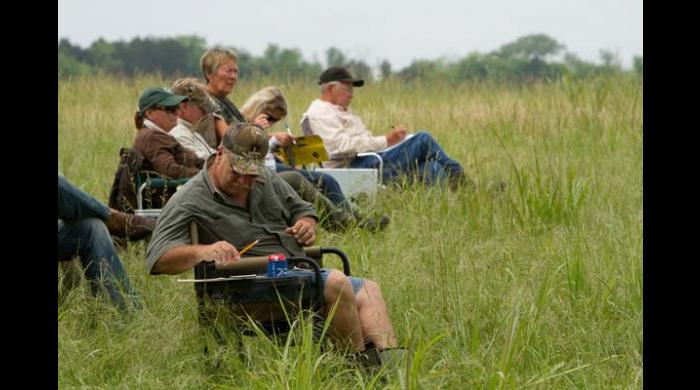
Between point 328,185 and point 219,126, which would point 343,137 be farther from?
point 219,126

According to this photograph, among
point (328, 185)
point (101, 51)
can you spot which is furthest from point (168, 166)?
point (101, 51)

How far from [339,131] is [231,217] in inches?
159

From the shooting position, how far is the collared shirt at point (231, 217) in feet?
16.2

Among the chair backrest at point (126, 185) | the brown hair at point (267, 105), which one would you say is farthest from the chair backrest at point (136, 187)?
the brown hair at point (267, 105)

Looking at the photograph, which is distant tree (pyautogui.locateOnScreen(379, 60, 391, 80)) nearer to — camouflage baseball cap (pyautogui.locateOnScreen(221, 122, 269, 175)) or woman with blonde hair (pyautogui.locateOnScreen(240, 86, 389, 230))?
woman with blonde hair (pyautogui.locateOnScreen(240, 86, 389, 230))

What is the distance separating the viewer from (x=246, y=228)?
5.08 m

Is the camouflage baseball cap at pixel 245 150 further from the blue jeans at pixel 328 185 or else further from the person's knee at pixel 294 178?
the blue jeans at pixel 328 185

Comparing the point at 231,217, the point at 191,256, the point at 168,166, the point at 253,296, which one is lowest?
the point at 253,296

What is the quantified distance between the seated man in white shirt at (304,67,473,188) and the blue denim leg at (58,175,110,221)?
135 inches

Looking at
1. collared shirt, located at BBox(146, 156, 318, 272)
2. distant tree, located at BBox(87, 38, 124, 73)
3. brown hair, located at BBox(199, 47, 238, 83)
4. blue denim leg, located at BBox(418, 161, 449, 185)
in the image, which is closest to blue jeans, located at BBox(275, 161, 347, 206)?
brown hair, located at BBox(199, 47, 238, 83)

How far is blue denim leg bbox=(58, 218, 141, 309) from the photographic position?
18.5ft

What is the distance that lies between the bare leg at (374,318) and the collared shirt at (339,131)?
3966 mm
